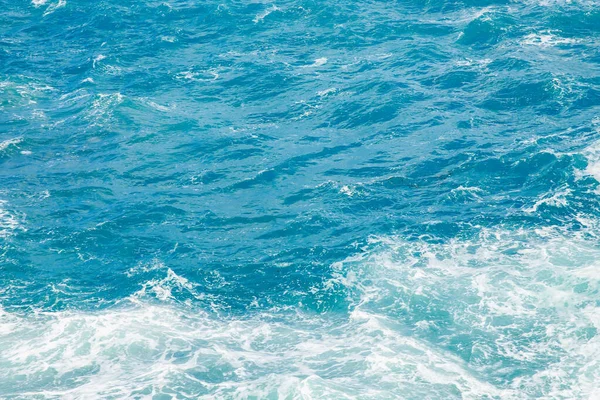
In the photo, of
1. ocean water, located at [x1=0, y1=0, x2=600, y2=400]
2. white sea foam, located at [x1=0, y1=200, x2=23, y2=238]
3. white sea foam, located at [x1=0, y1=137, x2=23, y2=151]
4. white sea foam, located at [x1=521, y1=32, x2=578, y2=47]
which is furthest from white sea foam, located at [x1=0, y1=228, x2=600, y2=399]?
white sea foam, located at [x1=521, y1=32, x2=578, y2=47]

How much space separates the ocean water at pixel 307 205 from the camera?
5962 cm

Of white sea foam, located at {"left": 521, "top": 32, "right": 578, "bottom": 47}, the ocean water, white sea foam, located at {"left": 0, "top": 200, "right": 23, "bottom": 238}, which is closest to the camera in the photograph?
the ocean water

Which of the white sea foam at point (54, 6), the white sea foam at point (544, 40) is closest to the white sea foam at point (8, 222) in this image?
the white sea foam at point (54, 6)

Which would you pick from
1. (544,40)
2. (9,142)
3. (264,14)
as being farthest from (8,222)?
(544,40)

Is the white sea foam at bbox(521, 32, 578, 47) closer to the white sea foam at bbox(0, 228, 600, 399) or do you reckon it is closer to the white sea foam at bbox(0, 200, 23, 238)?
the white sea foam at bbox(0, 228, 600, 399)

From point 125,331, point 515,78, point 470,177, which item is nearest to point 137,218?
point 125,331

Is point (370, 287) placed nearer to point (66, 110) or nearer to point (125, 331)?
point (125, 331)

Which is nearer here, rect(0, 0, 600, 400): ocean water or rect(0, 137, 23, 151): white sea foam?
rect(0, 0, 600, 400): ocean water

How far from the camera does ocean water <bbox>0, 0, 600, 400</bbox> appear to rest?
59625 millimetres

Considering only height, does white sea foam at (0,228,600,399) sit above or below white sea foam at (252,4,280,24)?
below

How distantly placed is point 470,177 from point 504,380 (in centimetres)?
2608

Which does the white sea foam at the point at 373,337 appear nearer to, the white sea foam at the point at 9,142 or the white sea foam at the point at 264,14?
the white sea foam at the point at 9,142

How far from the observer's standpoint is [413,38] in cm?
10481

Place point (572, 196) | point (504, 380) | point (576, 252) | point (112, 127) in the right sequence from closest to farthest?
point (504, 380), point (576, 252), point (572, 196), point (112, 127)
